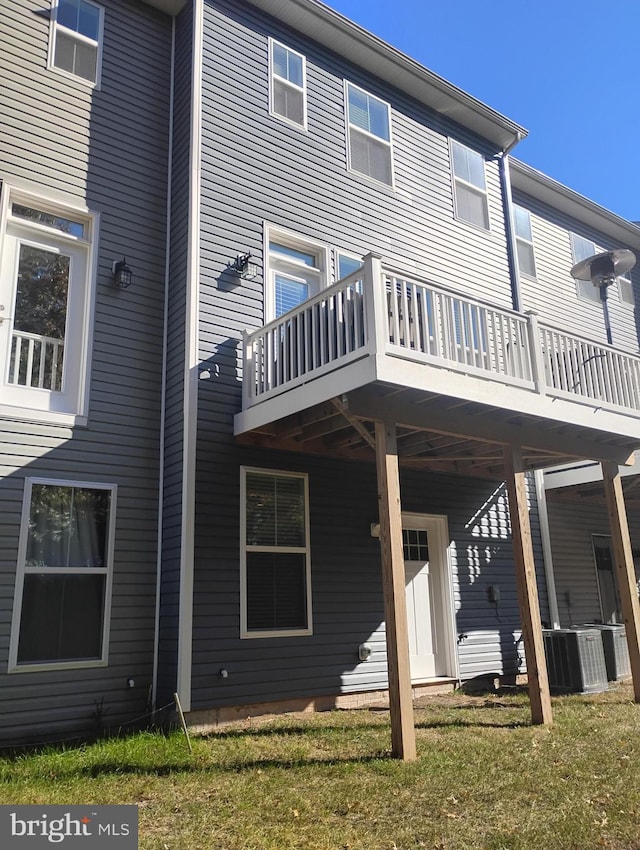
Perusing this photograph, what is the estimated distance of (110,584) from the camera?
7.13m

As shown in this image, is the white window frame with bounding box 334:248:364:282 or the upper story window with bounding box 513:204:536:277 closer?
the white window frame with bounding box 334:248:364:282

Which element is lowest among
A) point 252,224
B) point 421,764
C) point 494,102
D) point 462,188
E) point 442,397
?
point 421,764

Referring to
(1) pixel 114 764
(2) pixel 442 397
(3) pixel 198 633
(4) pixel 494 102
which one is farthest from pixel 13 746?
(4) pixel 494 102

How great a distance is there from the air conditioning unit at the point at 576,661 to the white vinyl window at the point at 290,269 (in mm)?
5499

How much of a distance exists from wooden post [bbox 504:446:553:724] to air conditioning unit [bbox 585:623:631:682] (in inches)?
121

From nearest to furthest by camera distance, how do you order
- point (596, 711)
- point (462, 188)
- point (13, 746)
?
1. point (13, 746)
2. point (596, 711)
3. point (462, 188)

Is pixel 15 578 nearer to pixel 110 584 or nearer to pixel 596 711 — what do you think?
pixel 110 584

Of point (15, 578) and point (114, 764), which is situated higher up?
point (15, 578)

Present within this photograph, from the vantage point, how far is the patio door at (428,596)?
9.41m

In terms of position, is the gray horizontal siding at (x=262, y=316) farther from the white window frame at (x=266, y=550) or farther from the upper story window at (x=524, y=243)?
the upper story window at (x=524, y=243)

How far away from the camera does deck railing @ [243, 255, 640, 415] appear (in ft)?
21.2

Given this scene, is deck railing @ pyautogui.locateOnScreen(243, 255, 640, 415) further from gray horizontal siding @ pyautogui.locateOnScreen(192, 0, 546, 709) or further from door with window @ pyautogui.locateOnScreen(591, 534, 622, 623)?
door with window @ pyautogui.locateOnScreen(591, 534, 622, 623)

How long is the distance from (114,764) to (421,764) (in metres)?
2.41

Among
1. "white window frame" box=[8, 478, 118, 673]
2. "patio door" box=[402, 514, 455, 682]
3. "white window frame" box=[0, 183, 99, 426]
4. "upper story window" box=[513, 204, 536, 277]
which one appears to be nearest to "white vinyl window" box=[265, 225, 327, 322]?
"white window frame" box=[0, 183, 99, 426]
